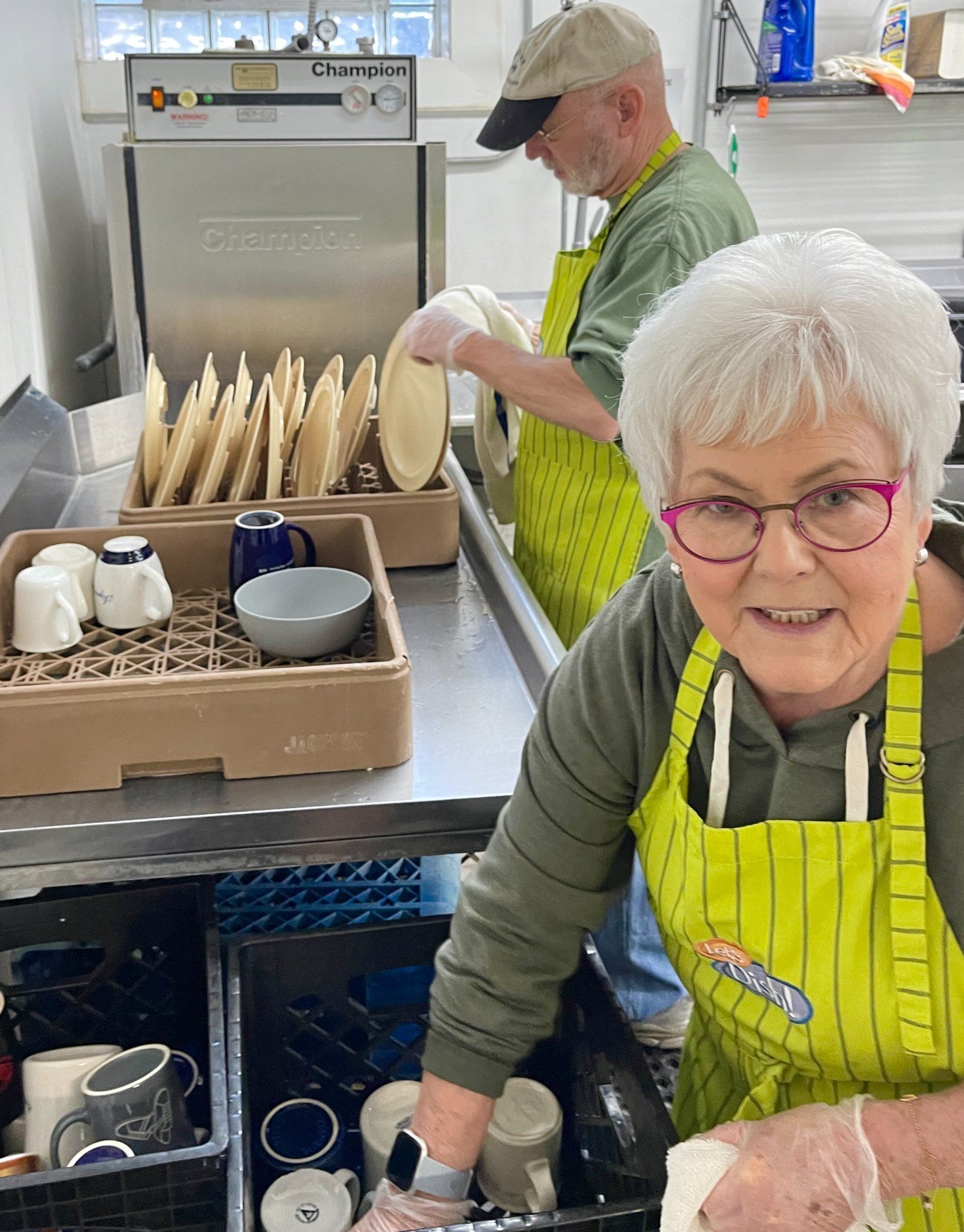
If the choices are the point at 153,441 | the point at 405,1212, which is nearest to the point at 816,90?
the point at 153,441

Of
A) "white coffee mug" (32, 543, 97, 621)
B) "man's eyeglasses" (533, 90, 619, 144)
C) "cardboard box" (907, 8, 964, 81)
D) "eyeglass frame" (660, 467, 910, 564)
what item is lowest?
"white coffee mug" (32, 543, 97, 621)

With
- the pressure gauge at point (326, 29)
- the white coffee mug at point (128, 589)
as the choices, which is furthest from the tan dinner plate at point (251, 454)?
the pressure gauge at point (326, 29)

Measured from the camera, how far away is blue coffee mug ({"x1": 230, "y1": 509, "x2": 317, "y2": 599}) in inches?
55.9

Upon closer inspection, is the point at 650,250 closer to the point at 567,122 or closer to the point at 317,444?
the point at 567,122

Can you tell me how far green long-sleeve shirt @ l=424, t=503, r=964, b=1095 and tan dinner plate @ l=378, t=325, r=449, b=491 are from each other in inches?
32.2

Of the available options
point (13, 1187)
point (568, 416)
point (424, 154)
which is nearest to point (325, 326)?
point (424, 154)

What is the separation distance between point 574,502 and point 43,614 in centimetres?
97

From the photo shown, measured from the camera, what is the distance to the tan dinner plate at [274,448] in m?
1.70

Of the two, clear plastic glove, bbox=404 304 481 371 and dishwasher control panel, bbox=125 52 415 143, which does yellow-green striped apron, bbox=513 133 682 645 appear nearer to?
clear plastic glove, bbox=404 304 481 371

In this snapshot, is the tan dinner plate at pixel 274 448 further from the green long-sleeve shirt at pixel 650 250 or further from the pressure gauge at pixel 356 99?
the pressure gauge at pixel 356 99

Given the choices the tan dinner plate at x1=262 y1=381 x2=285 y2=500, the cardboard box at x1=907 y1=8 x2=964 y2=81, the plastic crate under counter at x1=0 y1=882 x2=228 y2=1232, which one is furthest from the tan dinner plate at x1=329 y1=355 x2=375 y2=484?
the cardboard box at x1=907 y1=8 x2=964 y2=81

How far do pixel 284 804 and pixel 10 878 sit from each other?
0.27 m

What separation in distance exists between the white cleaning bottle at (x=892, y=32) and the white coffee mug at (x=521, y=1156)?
12.6ft

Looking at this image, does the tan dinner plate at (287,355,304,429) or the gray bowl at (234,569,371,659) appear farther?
the tan dinner plate at (287,355,304,429)
